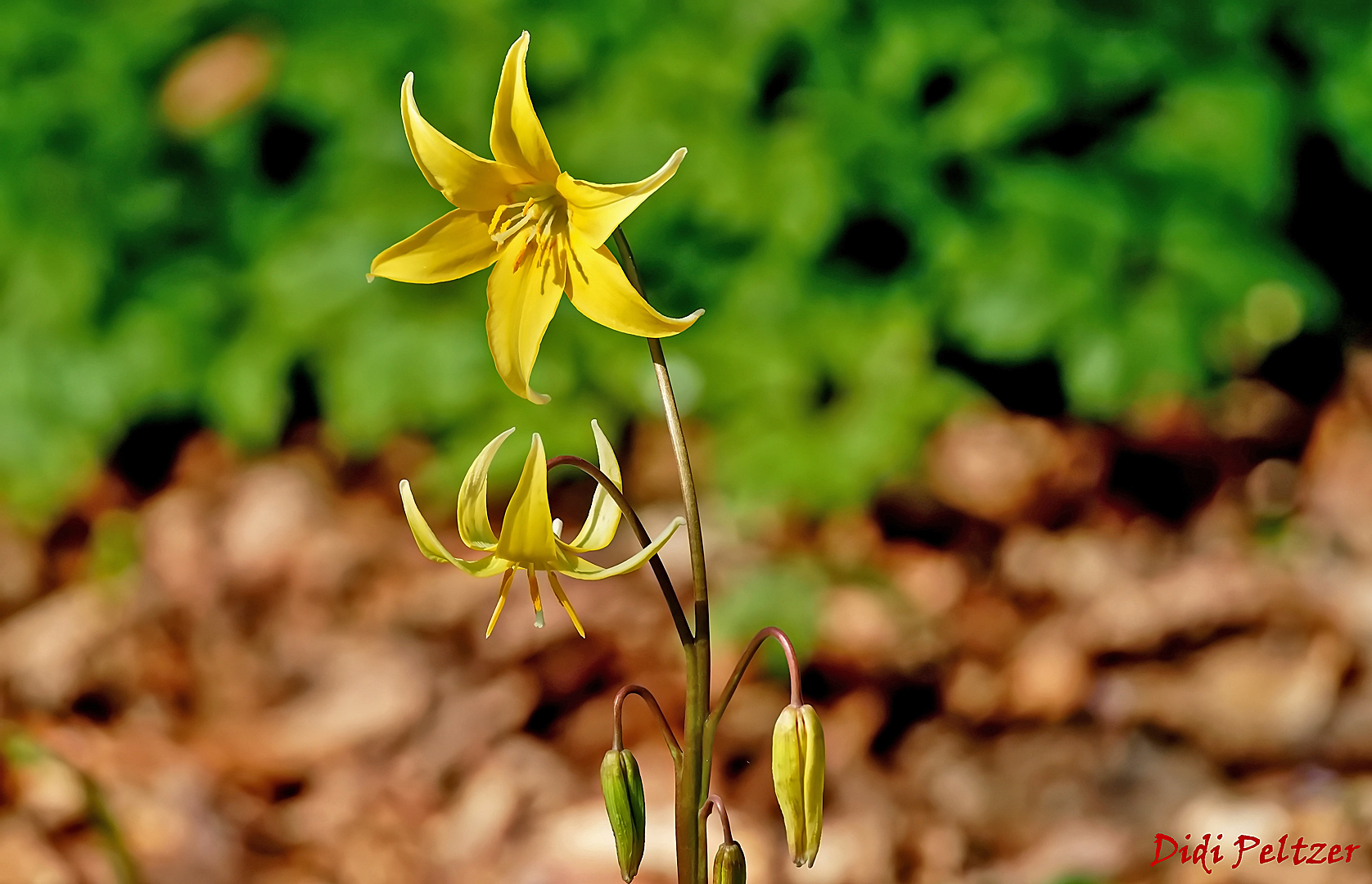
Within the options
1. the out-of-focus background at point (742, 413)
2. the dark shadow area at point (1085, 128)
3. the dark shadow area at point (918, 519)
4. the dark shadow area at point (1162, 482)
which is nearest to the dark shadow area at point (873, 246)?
the out-of-focus background at point (742, 413)

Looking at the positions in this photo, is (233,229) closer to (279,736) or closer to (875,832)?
(279,736)

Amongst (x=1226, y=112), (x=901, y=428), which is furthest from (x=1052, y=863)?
(x=1226, y=112)

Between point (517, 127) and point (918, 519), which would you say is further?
point (918, 519)

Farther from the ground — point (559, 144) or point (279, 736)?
point (559, 144)

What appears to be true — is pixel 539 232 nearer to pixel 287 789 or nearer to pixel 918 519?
pixel 287 789

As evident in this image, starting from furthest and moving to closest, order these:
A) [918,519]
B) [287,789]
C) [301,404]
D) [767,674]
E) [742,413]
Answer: [301,404]
[918,519]
[742,413]
[767,674]
[287,789]

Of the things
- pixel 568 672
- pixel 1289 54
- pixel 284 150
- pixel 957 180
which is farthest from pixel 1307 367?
pixel 284 150
